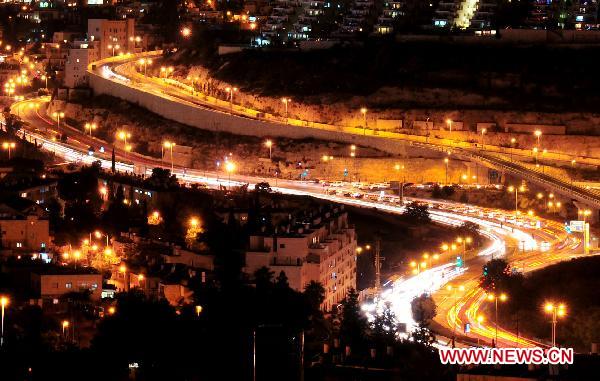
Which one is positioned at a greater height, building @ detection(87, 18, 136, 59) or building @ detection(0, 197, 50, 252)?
building @ detection(0, 197, 50, 252)

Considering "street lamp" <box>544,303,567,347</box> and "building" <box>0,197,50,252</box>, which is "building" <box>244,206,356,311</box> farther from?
"building" <box>0,197,50,252</box>

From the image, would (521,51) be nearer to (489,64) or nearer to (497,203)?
(489,64)

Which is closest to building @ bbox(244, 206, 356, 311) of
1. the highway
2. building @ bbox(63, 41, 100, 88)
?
the highway

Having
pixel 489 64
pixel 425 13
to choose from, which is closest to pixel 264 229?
pixel 489 64

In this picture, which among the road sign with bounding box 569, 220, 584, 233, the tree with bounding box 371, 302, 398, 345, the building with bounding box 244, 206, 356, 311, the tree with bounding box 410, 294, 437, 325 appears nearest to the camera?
the tree with bounding box 371, 302, 398, 345

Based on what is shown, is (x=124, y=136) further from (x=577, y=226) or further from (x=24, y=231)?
(x=577, y=226)

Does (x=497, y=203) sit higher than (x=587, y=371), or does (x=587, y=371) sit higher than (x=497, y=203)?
(x=587, y=371)
